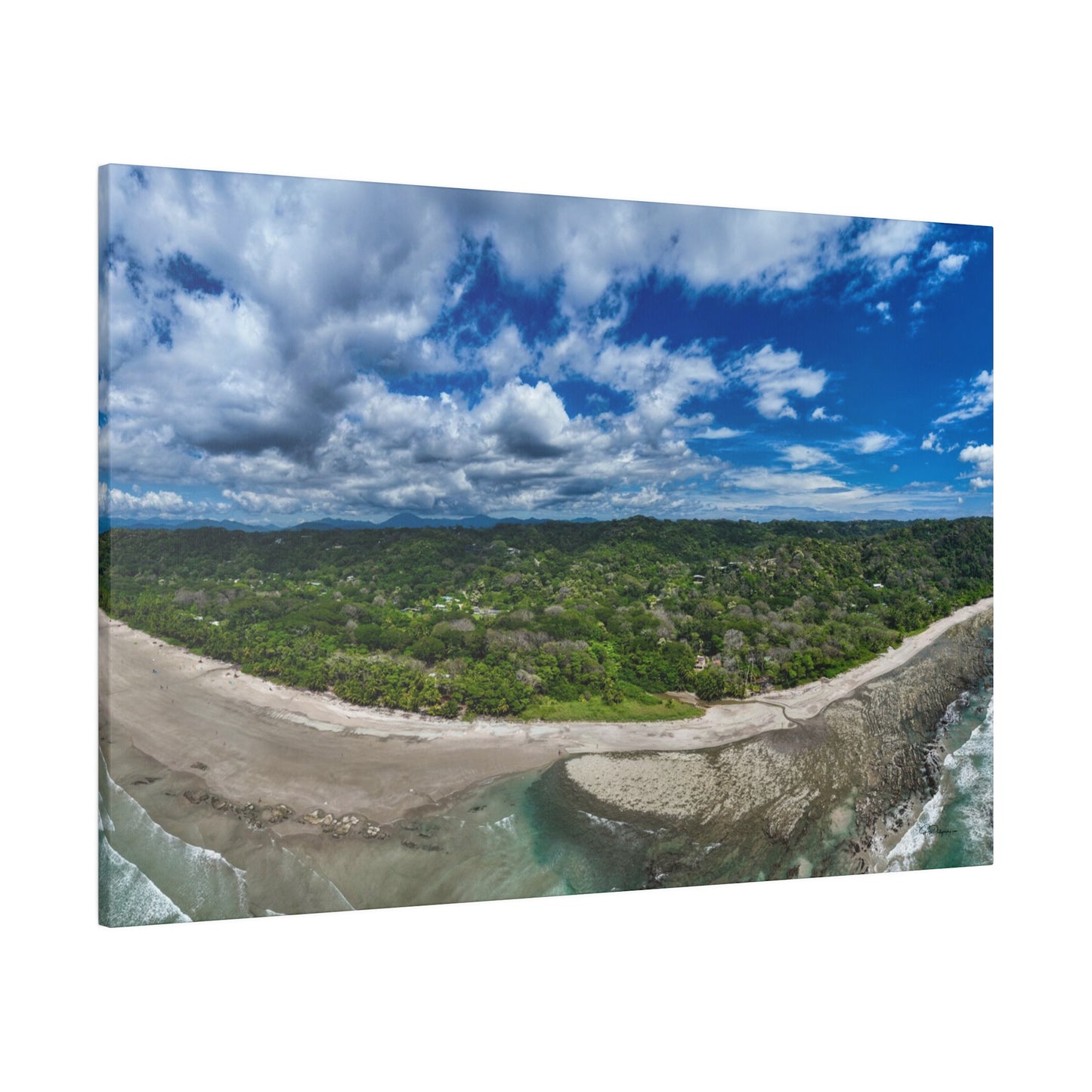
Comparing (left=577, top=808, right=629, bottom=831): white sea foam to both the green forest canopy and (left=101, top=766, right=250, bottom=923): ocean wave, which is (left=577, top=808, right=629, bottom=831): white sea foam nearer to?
the green forest canopy

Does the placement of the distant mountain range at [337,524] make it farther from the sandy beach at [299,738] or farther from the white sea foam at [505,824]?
the white sea foam at [505,824]

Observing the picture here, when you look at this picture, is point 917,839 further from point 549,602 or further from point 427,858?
point 427,858

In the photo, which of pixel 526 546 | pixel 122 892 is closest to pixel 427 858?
pixel 122 892

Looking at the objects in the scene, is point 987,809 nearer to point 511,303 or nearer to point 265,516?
point 511,303

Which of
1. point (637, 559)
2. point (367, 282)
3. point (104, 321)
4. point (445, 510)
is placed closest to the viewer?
point (104, 321)

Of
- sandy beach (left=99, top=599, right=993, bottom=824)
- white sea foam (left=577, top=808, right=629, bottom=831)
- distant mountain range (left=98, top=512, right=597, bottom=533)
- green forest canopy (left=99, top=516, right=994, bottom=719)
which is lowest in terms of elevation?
white sea foam (left=577, top=808, right=629, bottom=831)

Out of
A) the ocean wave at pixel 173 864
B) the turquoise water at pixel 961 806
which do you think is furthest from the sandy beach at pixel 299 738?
the turquoise water at pixel 961 806

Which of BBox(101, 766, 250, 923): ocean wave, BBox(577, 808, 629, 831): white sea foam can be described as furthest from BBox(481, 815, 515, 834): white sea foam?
BBox(101, 766, 250, 923): ocean wave
